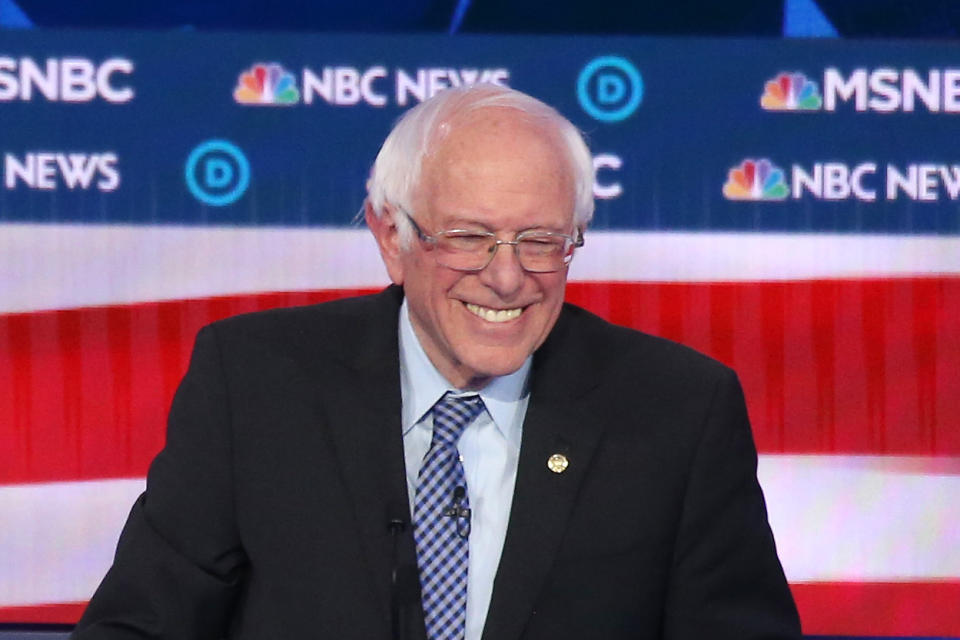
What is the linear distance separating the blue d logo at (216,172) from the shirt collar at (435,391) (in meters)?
1.21

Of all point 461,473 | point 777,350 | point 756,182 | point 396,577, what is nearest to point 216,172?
point 756,182

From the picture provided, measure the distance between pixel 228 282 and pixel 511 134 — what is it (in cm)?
142

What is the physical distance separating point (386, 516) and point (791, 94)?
5.55 ft

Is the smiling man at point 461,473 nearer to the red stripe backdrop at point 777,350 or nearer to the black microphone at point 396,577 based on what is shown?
the black microphone at point 396,577

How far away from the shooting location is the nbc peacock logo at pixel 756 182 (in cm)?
289

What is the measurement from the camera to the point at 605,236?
2.91 m

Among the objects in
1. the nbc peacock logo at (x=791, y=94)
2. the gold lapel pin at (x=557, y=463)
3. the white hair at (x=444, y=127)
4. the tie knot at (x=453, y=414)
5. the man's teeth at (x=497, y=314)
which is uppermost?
the nbc peacock logo at (x=791, y=94)

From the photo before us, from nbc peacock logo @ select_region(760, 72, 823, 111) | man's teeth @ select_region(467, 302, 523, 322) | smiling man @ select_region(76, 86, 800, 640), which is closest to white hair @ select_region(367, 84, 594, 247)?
smiling man @ select_region(76, 86, 800, 640)

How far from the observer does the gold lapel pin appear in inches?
65.5

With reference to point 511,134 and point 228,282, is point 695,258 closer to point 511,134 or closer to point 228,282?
point 228,282

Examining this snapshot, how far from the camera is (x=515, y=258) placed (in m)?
1.59

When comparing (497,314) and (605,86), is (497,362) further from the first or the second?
(605,86)

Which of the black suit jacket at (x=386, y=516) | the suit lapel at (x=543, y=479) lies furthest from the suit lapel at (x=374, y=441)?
the suit lapel at (x=543, y=479)

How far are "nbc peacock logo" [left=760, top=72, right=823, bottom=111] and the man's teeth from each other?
1465 millimetres
